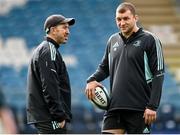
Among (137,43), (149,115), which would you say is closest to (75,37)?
(137,43)

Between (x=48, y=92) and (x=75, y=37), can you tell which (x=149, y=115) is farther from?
(x=75, y=37)

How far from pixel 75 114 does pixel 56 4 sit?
5.33 metres

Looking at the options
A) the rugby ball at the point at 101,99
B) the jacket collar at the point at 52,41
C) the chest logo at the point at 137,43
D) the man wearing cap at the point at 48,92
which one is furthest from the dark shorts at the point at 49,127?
the chest logo at the point at 137,43

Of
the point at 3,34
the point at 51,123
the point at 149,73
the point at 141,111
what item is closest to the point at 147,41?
the point at 149,73

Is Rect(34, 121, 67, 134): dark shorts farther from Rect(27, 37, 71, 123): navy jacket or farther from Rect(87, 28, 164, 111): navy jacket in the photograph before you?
Rect(87, 28, 164, 111): navy jacket

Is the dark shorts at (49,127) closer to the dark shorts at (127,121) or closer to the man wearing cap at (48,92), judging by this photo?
the man wearing cap at (48,92)

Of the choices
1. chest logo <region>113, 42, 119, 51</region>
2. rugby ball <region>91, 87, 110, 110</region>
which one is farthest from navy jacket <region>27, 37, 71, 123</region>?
chest logo <region>113, 42, 119, 51</region>

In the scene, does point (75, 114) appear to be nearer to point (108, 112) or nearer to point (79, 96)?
point (79, 96)

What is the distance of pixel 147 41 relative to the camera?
6094mm

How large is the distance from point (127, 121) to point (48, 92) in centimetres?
86

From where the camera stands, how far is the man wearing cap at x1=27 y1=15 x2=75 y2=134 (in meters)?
5.95

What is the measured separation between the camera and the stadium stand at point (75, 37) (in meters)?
14.2

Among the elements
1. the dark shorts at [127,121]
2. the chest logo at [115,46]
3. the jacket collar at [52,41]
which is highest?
the jacket collar at [52,41]

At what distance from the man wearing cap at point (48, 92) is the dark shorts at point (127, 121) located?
0.41 metres
